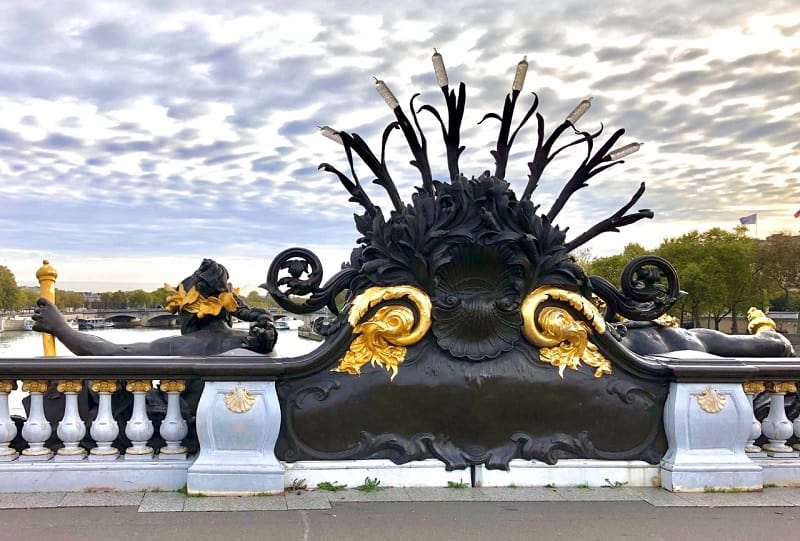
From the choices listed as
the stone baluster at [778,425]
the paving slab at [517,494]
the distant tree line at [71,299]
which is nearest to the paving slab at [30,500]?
the paving slab at [517,494]

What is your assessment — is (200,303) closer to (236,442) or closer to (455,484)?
(236,442)

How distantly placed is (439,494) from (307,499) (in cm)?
99

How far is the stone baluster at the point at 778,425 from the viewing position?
5.52 m

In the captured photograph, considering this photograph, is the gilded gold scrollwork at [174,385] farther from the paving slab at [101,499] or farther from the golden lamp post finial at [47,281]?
the golden lamp post finial at [47,281]

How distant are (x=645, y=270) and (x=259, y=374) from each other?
3.65 m

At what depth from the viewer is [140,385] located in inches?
201

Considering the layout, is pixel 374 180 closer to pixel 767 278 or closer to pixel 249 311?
pixel 249 311

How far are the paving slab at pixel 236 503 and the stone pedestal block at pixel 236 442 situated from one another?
0.22 ft

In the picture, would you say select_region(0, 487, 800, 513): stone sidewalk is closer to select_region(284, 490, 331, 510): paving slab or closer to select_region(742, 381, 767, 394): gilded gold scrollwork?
select_region(284, 490, 331, 510): paving slab

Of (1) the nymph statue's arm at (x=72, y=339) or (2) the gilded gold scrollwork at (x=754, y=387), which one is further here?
(1) the nymph statue's arm at (x=72, y=339)

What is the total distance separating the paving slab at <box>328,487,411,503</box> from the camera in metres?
4.89

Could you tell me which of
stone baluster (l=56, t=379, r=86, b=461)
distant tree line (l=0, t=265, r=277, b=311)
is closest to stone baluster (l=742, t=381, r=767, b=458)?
stone baluster (l=56, t=379, r=86, b=461)

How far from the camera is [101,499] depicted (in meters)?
4.73

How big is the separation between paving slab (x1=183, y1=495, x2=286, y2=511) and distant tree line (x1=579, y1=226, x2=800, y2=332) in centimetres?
4063
